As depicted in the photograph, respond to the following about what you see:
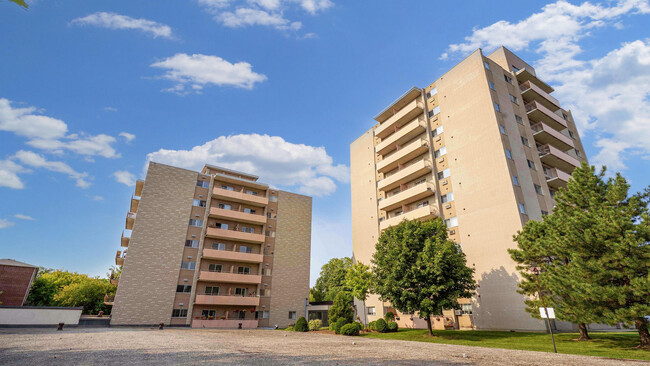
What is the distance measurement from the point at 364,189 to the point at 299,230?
13.7 metres

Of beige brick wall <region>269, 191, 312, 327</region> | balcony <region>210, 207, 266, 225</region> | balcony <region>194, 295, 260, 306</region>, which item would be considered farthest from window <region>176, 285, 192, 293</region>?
beige brick wall <region>269, 191, 312, 327</region>

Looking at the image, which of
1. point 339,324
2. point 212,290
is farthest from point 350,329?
point 212,290

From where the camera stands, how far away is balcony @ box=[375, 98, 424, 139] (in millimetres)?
44881

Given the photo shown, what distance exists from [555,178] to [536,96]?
43.3 ft

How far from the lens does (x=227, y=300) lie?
4406 cm

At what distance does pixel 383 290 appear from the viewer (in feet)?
91.7

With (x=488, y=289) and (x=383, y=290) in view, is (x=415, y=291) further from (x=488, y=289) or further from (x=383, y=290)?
(x=488, y=289)

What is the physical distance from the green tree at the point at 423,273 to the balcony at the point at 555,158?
18568 millimetres

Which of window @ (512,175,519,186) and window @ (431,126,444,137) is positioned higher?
window @ (431,126,444,137)

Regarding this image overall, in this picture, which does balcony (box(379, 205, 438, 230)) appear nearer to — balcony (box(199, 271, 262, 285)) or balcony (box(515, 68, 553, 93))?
balcony (box(515, 68, 553, 93))

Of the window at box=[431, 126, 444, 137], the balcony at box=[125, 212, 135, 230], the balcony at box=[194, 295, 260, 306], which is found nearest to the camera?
the window at box=[431, 126, 444, 137]

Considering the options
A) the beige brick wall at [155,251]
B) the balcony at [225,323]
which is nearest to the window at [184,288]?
the beige brick wall at [155,251]

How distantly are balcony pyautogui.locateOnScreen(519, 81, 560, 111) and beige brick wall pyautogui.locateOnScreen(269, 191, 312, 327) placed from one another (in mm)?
37191

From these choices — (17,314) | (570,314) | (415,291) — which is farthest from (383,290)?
(17,314)
